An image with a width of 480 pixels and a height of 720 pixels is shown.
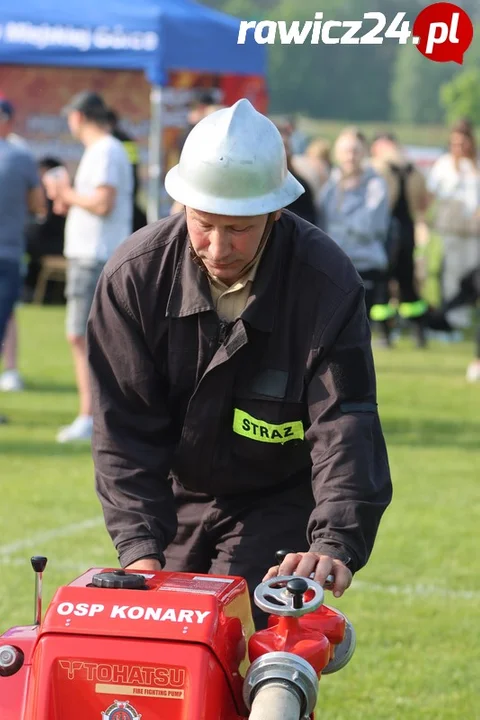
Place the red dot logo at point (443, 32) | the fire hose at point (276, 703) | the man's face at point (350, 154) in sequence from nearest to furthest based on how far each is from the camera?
the fire hose at point (276, 703) < the red dot logo at point (443, 32) < the man's face at point (350, 154)

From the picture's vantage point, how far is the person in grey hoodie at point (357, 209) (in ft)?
43.2

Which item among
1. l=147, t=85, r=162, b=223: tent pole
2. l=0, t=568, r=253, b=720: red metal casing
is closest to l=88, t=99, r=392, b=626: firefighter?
l=0, t=568, r=253, b=720: red metal casing

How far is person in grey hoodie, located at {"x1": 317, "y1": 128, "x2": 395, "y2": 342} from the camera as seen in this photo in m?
13.2

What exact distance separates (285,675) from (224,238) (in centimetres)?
111

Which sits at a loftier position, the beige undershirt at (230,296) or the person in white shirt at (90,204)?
the beige undershirt at (230,296)

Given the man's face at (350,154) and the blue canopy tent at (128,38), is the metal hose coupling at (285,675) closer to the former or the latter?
the man's face at (350,154)

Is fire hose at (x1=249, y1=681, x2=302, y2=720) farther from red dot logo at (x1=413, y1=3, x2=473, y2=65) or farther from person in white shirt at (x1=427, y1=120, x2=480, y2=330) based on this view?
person in white shirt at (x1=427, y1=120, x2=480, y2=330)

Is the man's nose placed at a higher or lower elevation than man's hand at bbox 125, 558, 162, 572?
higher

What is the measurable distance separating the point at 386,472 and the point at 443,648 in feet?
8.28

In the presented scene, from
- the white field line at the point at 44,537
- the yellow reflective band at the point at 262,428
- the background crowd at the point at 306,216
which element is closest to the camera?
the yellow reflective band at the point at 262,428

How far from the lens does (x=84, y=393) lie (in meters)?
9.62

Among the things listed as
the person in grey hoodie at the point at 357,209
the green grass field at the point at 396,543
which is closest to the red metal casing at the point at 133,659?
the green grass field at the point at 396,543

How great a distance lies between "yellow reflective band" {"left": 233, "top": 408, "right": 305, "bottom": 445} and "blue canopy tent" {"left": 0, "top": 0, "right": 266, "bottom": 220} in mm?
10561

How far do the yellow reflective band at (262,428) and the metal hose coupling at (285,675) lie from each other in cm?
107
